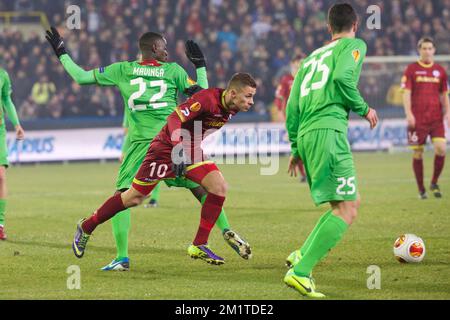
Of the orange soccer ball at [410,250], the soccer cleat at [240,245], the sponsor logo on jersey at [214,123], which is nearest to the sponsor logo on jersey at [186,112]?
the sponsor logo on jersey at [214,123]

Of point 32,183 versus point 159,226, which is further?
point 32,183

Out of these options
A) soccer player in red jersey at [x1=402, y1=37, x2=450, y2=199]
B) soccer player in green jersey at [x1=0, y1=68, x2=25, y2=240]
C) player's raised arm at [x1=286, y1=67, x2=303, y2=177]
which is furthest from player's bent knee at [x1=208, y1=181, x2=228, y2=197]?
soccer player in red jersey at [x1=402, y1=37, x2=450, y2=199]

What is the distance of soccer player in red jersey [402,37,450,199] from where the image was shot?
1527cm

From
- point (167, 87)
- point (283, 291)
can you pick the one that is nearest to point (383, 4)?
point (167, 87)

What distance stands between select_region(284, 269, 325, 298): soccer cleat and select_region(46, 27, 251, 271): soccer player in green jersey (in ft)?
6.57

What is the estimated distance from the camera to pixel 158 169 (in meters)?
8.93

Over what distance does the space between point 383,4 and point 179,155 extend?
23251mm

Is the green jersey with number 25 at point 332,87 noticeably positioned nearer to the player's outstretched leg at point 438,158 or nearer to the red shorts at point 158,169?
the red shorts at point 158,169

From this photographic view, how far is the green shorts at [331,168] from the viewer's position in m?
7.40

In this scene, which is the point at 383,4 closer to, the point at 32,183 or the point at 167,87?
the point at 32,183

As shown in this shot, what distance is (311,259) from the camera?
7.42m

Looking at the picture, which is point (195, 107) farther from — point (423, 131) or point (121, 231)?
point (423, 131)

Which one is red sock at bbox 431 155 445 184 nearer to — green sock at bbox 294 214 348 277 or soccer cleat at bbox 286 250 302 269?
soccer cleat at bbox 286 250 302 269

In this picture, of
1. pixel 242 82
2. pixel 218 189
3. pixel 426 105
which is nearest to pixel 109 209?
pixel 218 189
